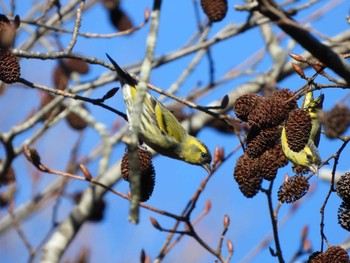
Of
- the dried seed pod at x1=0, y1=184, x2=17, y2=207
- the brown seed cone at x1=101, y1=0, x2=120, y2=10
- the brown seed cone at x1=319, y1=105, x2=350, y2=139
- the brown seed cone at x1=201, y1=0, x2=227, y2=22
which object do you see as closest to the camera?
the brown seed cone at x1=319, y1=105, x2=350, y2=139

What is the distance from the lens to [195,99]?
6.84 meters

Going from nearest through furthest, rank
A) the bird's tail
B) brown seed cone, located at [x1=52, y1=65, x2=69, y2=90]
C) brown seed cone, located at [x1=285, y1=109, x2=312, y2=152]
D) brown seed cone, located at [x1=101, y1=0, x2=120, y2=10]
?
brown seed cone, located at [x1=285, y1=109, x2=312, y2=152] < the bird's tail < brown seed cone, located at [x1=52, y1=65, x2=69, y2=90] < brown seed cone, located at [x1=101, y1=0, x2=120, y2=10]

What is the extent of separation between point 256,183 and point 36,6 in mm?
4661

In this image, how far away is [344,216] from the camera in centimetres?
275

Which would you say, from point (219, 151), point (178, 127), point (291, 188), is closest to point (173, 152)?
point (178, 127)

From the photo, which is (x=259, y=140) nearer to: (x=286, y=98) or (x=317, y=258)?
(x=286, y=98)

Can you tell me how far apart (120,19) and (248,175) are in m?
3.93

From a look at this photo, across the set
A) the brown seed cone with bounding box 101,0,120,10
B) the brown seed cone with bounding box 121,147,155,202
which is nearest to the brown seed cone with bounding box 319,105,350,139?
the brown seed cone with bounding box 121,147,155,202

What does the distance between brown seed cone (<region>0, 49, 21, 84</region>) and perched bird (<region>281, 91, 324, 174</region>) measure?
1199 mm

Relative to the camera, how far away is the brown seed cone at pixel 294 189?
2830 millimetres

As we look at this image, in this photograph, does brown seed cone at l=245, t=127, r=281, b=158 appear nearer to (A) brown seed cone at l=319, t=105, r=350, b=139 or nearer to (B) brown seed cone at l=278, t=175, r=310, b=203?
(B) brown seed cone at l=278, t=175, r=310, b=203

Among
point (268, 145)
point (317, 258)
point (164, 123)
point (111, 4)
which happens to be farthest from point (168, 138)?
point (111, 4)

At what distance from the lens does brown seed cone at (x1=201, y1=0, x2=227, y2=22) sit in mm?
4219

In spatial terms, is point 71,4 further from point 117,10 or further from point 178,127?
point 178,127
